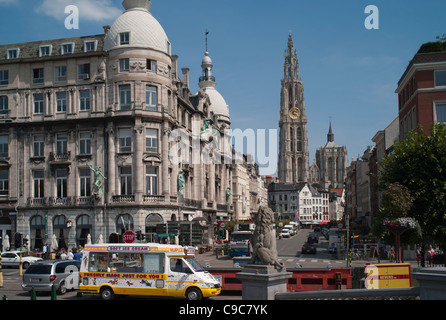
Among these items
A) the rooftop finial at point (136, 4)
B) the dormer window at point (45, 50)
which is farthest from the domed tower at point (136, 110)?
the dormer window at point (45, 50)

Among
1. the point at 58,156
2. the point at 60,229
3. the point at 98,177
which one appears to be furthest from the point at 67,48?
the point at 60,229

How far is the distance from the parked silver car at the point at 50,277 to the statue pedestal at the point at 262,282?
13.3 metres

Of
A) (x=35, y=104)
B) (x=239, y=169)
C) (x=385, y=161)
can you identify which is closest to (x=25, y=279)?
(x=385, y=161)

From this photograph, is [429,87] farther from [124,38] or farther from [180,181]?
[124,38]

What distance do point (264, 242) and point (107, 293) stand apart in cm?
1001

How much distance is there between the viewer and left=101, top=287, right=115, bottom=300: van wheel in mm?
21625

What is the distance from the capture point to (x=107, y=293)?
71.4 feet

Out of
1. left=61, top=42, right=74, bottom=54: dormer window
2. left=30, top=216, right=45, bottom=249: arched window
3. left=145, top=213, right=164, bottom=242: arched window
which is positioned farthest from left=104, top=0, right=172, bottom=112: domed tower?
left=30, top=216, right=45, bottom=249: arched window

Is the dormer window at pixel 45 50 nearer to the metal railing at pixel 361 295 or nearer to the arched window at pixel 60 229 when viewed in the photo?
the arched window at pixel 60 229

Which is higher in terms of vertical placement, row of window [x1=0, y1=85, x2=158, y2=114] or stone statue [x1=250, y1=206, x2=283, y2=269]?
row of window [x1=0, y1=85, x2=158, y2=114]

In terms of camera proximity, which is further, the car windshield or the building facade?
the building facade

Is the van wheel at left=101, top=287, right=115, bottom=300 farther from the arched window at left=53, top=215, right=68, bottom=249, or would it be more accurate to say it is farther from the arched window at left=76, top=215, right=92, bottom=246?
the arched window at left=53, top=215, right=68, bottom=249

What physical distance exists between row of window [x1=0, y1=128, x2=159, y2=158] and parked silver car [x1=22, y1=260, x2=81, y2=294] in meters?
23.7

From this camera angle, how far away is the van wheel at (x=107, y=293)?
21625 mm
